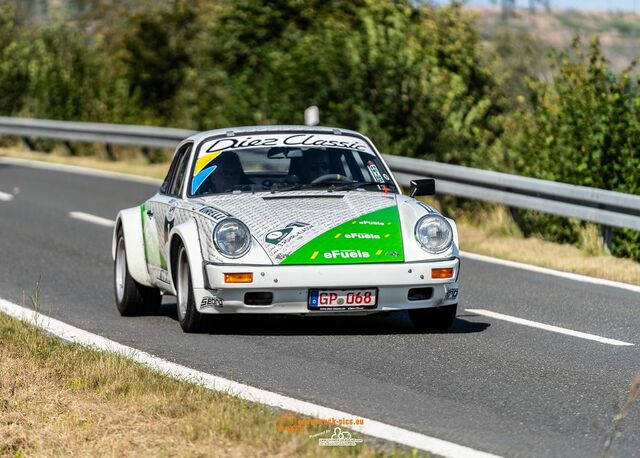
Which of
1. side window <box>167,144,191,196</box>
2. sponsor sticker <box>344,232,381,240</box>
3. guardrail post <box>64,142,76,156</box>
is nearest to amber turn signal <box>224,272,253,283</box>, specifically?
sponsor sticker <box>344,232,381,240</box>

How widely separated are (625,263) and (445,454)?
8281mm

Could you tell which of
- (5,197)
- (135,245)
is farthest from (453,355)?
(5,197)

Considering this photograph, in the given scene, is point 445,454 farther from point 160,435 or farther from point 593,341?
point 593,341

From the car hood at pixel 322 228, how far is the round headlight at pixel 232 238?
8 centimetres

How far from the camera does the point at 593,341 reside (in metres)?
9.03

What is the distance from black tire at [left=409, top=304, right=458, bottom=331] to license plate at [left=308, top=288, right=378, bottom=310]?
639 millimetres

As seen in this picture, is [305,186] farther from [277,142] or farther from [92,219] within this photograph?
[92,219]

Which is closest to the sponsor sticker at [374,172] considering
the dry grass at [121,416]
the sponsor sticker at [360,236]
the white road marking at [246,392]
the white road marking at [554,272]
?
the sponsor sticker at [360,236]

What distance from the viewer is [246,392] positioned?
704 cm

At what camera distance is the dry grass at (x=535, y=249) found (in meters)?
13.1

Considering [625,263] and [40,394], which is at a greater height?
[40,394]

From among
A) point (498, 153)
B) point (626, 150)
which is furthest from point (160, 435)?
point (498, 153)

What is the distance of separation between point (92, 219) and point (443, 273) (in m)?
9.45

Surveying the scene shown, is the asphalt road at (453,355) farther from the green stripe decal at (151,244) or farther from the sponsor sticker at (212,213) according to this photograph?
the sponsor sticker at (212,213)
